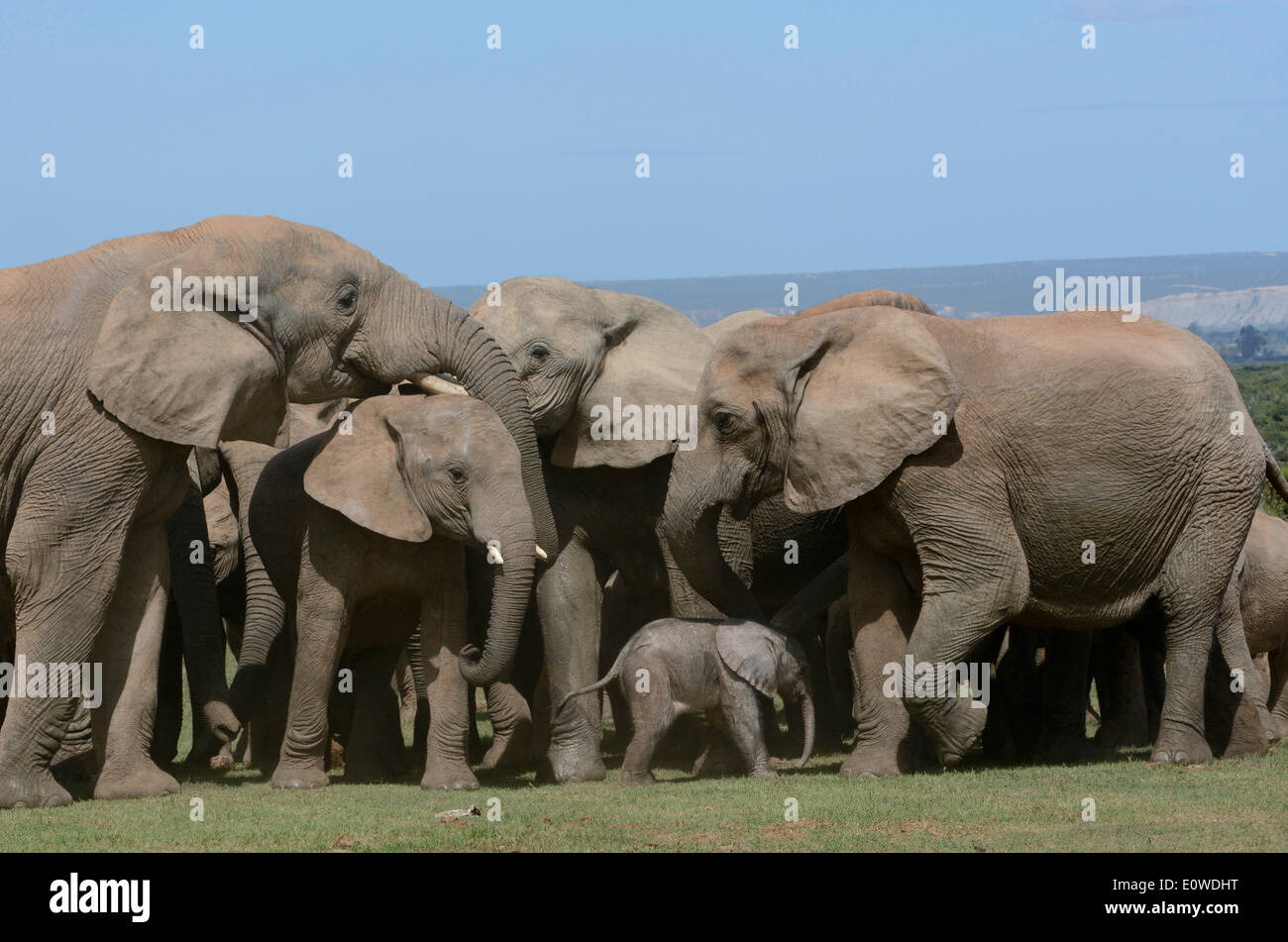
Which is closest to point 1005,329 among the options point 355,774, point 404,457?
point 404,457

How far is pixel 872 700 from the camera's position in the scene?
1125 centimetres

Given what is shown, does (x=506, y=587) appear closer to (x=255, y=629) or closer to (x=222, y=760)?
(x=255, y=629)

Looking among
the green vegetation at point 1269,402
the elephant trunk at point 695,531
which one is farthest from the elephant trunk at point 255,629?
the green vegetation at point 1269,402

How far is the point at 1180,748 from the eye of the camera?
36.8 feet

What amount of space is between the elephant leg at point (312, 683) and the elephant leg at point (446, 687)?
1.72ft

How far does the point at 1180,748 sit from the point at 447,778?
4.15 meters

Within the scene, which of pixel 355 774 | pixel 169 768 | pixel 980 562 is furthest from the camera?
pixel 169 768

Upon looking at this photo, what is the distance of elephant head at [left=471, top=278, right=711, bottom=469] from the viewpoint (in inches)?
492

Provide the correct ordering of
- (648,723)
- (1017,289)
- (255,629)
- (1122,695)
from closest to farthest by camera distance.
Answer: (648,723)
(255,629)
(1122,695)
(1017,289)

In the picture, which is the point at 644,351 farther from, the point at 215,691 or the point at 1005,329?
the point at 215,691

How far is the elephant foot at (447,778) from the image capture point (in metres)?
11.1

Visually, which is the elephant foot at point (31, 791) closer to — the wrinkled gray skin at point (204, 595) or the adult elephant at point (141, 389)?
the adult elephant at point (141, 389)

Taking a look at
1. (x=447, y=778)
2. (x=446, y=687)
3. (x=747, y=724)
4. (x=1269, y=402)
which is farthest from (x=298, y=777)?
(x=1269, y=402)

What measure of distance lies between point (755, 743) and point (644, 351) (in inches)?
125
